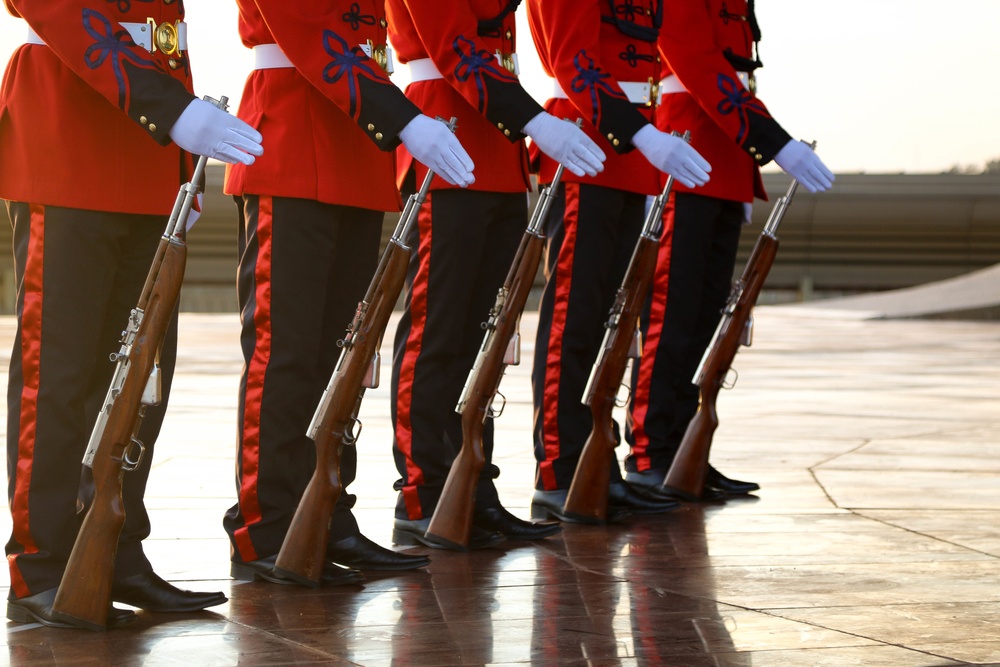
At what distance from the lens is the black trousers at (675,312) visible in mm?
3191

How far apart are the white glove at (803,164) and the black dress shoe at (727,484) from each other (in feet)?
2.22

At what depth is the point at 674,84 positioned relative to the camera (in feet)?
10.7

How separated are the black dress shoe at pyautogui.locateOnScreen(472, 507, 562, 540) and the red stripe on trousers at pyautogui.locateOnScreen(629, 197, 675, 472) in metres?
0.65

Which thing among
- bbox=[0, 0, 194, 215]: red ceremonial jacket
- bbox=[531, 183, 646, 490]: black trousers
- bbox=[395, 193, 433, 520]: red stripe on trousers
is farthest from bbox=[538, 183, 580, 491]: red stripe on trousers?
bbox=[0, 0, 194, 215]: red ceremonial jacket

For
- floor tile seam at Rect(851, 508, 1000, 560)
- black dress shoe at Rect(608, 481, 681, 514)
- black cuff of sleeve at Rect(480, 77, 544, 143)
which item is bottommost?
floor tile seam at Rect(851, 508, 1000, 560)

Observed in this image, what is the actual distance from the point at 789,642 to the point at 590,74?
1228 millimetres

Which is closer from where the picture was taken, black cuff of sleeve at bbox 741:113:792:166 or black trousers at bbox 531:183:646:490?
black trousers at bbox 531:183:646:490

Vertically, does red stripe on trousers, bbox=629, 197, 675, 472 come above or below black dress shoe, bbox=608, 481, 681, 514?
above

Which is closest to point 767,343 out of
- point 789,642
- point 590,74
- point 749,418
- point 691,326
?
point 749,418

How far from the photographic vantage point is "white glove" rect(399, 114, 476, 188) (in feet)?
7.06

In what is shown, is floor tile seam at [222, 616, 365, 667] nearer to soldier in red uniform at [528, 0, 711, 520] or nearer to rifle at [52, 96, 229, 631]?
rifle at [52, 96, 229, 631]

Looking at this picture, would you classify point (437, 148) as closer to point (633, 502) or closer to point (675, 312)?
point (633, 502)

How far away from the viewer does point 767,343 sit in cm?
880

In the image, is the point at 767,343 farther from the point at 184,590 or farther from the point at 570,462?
the point at 184,590
